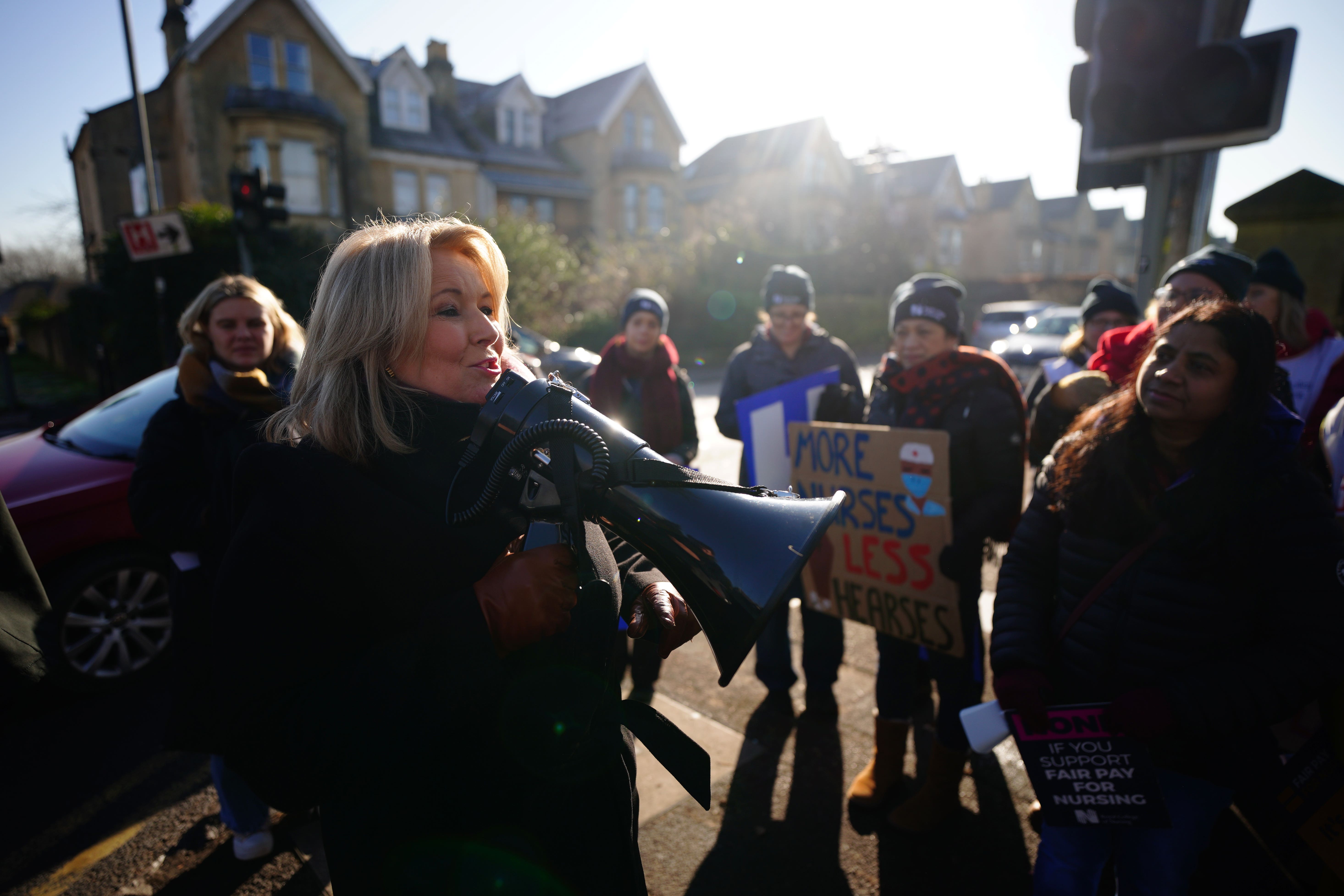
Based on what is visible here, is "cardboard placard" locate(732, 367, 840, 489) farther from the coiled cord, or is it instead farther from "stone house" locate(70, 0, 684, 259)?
"stone house" locate(70, 0, 684, 259)

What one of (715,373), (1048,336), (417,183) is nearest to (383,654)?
(1048,336)

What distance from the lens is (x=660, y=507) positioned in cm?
113

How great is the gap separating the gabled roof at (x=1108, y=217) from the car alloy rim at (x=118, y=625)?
72.1 meters

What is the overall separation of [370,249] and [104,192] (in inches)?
1274

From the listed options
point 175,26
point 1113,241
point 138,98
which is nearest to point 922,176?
point 1113,241

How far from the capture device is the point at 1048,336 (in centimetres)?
1583

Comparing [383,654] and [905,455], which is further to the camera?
[905,455]

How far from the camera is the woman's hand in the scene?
1300mm

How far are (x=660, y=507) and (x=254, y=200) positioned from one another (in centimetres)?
1014

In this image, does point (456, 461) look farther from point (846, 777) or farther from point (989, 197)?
point (989, 197)

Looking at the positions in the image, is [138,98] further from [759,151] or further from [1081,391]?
[759,151]

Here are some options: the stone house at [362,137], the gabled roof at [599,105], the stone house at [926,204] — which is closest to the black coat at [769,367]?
the stone house at [362,137]

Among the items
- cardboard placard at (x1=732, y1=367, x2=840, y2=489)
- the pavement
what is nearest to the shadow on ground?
the pavement

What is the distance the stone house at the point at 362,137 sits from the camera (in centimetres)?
2067
